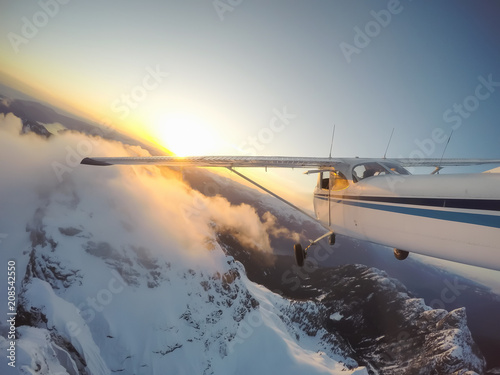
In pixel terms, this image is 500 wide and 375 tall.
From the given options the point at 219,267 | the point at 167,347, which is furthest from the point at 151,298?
the point at 219,267

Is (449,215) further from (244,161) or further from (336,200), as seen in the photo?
(244,161)

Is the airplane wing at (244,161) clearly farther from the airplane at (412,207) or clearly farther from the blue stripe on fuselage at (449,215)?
the blue stripe on fuselage at (449,215)

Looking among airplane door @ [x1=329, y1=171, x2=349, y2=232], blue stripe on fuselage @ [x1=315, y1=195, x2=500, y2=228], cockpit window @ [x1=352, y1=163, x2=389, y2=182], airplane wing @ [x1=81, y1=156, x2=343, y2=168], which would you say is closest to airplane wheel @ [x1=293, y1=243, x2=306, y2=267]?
airplane door @ [x1=329, y1=171, x2=349, y2=232]

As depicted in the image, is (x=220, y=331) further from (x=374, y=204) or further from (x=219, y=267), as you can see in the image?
(x=374, y=204)

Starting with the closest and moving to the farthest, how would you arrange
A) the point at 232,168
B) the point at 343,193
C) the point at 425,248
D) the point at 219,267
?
1. the point at 425,248
2. the point at 343,193
3. the point at 232,168
4. the point at 219,267

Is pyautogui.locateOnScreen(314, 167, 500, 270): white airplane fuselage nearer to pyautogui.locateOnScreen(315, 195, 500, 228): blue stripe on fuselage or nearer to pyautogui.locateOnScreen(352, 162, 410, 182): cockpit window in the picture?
pyautogui.locateOnScreen(315, 195, 500, 228): blue stripe on fuselage

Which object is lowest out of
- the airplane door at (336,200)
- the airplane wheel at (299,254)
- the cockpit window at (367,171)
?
the airplane wheel at (299,254)

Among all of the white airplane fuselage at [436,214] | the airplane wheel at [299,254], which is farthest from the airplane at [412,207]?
the airplane wheel at [299,254]

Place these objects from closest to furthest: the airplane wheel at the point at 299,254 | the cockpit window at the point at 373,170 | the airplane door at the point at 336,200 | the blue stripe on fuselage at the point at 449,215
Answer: the blue stripe on fuselage at the point at 449,215 < the cockpit window at the point at 373,170 < the airplane door at the point at 336,200 < the airplane wheel at the point at 299,254

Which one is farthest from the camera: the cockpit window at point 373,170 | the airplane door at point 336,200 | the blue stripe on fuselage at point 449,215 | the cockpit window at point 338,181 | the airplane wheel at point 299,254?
the airplane wheel at point 299,254

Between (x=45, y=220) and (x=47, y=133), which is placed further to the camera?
(x=45, y=220)
